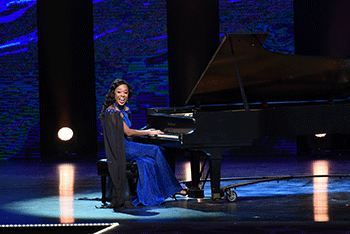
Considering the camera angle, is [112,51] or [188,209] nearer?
[188,209]

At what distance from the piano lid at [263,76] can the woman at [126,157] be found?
0.74m

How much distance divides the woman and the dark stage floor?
133 mm

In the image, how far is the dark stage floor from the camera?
13.5ft

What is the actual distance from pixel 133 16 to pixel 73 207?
587 cm

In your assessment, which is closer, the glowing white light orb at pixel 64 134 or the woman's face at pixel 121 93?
the woman's face at pixel 121 93

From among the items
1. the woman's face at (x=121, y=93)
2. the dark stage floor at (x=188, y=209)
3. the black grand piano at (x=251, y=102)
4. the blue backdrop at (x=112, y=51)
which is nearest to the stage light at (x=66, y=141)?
the blue backdrop at (x=112, y=51)

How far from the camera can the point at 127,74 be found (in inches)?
407

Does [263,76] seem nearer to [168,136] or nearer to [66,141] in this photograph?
[168,136]

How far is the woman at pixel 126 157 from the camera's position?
5.00 meters

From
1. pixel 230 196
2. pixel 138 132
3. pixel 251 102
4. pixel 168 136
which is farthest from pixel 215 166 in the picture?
pixel 251 102

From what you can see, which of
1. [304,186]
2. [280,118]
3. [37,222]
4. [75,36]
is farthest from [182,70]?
[37,222]

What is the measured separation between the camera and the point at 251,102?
19.2ft

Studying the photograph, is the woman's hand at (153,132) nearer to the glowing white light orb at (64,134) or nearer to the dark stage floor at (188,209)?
the dark stage floor at (188,209)

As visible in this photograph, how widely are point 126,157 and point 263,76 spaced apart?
1480 mm
